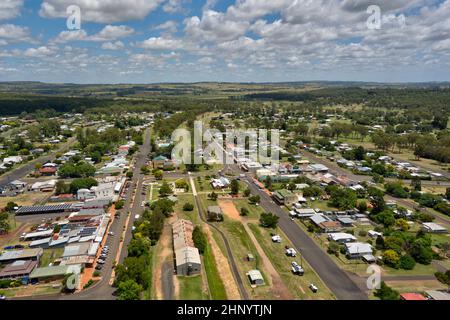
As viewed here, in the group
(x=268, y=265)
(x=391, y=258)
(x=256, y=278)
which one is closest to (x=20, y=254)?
(x=256, y=278)

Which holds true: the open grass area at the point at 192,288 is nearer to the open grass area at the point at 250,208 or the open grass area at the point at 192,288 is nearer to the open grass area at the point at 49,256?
the open grass area at the point at 49,256

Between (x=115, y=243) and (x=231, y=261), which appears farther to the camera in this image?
(x=115, y=243)

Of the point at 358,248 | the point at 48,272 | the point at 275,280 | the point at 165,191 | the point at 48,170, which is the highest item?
the point at 48,170

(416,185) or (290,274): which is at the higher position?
(416,185)

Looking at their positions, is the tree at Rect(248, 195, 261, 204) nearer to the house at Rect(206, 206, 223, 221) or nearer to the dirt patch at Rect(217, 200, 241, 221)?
the dirt patch at Rect(217, 200, 241, 221)

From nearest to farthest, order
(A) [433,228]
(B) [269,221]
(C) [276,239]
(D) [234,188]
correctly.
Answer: (C) [276,239] → (A) [433,228] → (B) [269,221] → (D) [234,188]

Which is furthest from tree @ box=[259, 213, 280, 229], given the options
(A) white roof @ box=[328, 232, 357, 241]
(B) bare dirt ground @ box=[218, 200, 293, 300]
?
(A) white roof @ box=[328, 232, 357, 241]

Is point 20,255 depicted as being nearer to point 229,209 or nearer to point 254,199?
point 229,209
